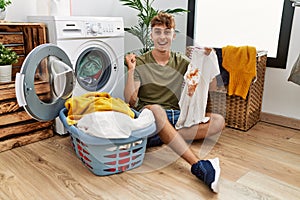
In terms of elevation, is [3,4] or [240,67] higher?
[3,4]

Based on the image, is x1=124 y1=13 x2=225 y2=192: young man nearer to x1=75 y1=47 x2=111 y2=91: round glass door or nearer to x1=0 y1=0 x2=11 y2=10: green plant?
x1=75 y1=47 x2=111 y2=91: round glass door

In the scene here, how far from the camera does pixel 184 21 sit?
117 inches

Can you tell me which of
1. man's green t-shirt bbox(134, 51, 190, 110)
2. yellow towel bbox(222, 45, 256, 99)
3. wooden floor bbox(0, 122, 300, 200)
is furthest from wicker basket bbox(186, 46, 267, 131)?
man's green t-shirt bbox(134, 51, 190, 110)

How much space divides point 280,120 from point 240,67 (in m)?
0.66

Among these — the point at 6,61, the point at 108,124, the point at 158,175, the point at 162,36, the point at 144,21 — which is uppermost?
the point at 144,21

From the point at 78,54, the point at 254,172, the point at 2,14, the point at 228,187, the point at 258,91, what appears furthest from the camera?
the point at 258,91

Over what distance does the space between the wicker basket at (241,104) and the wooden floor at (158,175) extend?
0.27m

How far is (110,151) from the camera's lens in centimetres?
138

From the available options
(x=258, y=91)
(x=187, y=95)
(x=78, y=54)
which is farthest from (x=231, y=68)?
(x=78, y=54)

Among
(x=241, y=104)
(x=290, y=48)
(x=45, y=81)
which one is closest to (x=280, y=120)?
(x=241, y=104)

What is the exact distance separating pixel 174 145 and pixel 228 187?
37 cm

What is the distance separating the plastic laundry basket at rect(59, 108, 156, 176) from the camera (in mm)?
1346

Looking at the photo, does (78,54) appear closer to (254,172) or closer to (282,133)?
(254,172)

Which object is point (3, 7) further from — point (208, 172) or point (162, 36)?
→ point (208, 172)
